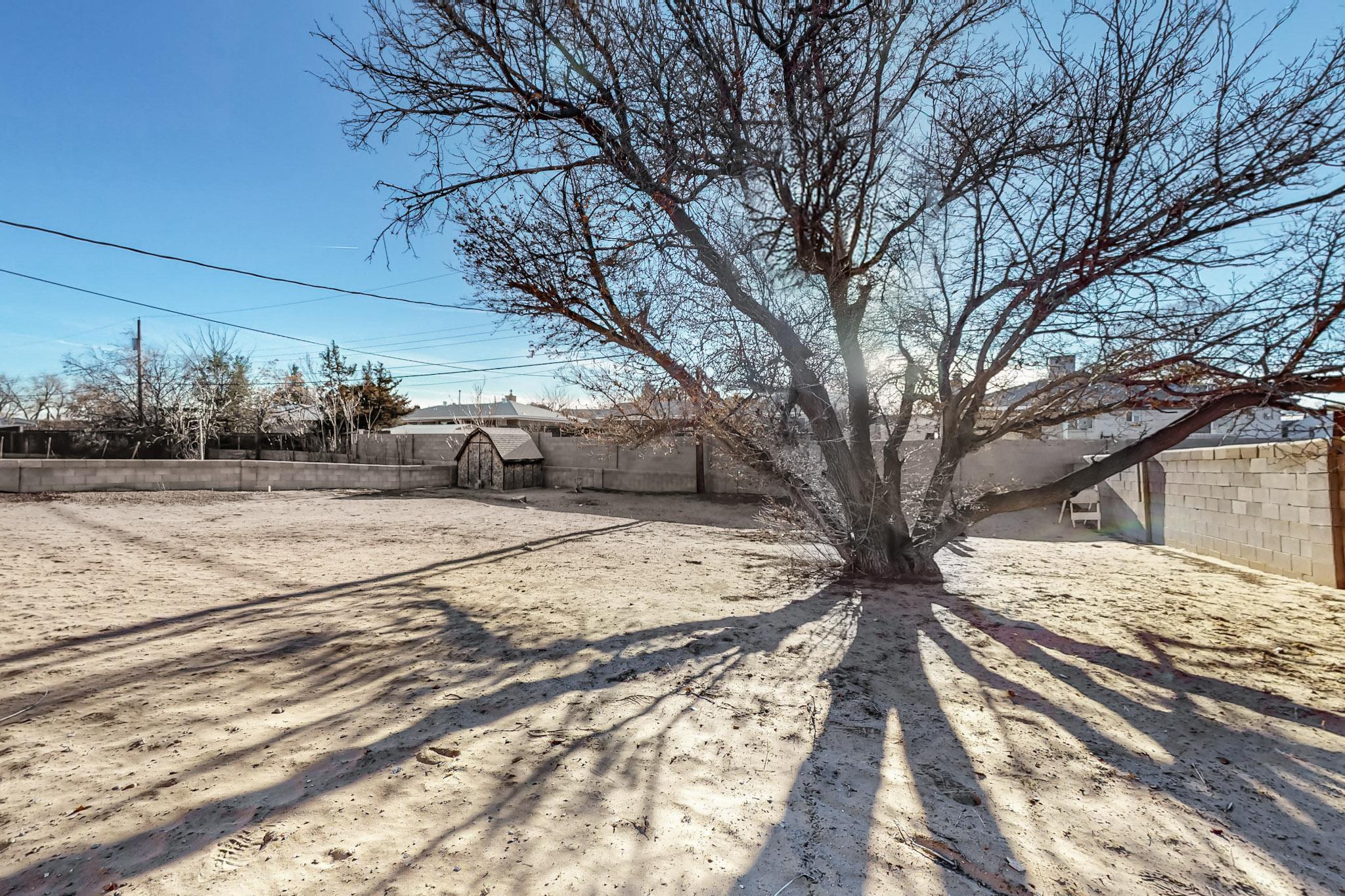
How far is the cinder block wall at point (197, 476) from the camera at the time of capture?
10.1 m

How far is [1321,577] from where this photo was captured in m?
5.55

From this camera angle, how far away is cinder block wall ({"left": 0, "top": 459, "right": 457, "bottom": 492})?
33.1 feet

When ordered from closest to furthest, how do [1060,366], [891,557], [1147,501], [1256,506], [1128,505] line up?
[1060,366] → [891,557] → [1256,506] → [1147,501] → [1128,505]

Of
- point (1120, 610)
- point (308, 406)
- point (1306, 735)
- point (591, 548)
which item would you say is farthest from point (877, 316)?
point (308, 406)

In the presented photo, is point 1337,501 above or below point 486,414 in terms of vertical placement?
below

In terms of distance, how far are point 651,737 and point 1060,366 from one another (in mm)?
4594

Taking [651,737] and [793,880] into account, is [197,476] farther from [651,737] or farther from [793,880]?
[793,880]

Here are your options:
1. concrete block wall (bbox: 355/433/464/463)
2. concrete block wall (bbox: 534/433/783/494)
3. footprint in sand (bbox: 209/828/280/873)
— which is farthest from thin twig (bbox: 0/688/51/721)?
concrete block wall (bbox: 355/433/464/463)

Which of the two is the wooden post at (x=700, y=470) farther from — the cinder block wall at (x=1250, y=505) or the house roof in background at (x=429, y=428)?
the house roof in background at (x=429, y=428)

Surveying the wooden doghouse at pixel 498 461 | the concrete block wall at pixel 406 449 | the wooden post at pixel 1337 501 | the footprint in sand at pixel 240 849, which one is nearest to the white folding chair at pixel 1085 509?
the wooden post at pixel 1337 501

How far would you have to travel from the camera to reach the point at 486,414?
30578 mm

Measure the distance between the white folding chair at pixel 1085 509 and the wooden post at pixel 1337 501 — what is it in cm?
431

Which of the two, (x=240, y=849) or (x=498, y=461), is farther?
(x=498, y=461)

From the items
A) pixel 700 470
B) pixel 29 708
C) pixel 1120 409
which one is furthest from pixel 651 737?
pixel 700 470
